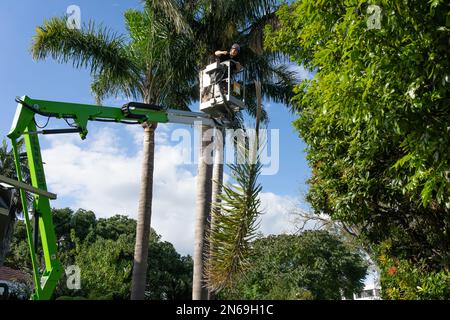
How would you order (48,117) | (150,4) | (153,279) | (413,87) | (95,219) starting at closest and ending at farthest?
(413,87) < (48,117) < (150,4) < (153,279) < (95,219)

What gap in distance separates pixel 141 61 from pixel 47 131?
355 inches

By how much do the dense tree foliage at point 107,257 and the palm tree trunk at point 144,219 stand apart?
8.39m

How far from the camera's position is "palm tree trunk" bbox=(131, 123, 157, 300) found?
14008 mm

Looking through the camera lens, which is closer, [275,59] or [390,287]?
[390,287]

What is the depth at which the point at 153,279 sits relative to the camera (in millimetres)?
30344

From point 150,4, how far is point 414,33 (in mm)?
11028

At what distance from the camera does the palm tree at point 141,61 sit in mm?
14539

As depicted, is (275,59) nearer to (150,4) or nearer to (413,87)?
(150,4)

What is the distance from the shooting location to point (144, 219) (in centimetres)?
1447

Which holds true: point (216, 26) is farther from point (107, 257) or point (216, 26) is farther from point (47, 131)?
point (107, 257)

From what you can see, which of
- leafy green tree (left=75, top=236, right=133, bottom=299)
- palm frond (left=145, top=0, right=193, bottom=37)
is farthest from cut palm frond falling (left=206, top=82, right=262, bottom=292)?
leafy green tree (left=75, top=236, right=133, bottom=299)

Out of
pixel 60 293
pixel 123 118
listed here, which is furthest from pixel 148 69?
pixel 60 293
